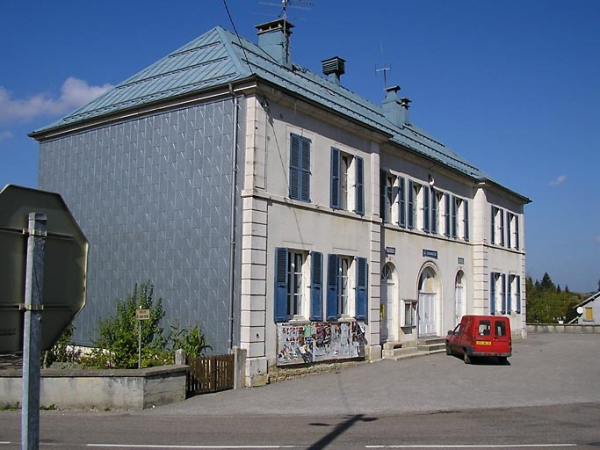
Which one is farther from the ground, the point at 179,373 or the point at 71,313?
the point at 71,313

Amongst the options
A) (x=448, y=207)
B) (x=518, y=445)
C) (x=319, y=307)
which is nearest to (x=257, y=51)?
(x=319, y=307)

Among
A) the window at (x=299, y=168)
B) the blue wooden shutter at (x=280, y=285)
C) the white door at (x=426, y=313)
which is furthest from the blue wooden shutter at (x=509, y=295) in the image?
the blue wooden shutter at (x=280, y=285)

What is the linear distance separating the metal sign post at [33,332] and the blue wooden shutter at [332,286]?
16119 millimetres

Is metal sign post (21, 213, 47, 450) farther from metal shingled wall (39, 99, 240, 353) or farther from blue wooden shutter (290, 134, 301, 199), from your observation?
blue wooden shutter (290, 134, 301, 199)

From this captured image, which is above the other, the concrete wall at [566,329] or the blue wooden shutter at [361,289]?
the blue wooden shutter at [361,289]

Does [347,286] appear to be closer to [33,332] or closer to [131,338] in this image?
[131,338]

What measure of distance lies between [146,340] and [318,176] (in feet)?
22.1

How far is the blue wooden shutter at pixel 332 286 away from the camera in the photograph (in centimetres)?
1925

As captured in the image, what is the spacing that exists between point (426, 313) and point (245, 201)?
1347cm

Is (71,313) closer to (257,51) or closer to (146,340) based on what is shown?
(146,340)

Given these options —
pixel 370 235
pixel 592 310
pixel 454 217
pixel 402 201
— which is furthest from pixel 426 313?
pixel 592 310

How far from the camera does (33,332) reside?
10.4ft

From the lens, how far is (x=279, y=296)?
1719 cm

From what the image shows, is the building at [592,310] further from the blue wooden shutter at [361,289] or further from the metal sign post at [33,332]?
the metal sign post at [33,332]
